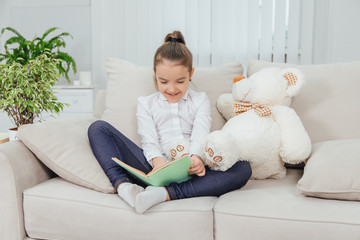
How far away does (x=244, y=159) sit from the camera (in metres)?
1.15

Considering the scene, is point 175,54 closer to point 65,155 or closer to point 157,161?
point 157,161

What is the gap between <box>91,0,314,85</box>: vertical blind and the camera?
2.79 meters

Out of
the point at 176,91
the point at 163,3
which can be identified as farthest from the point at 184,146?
the point at 163,3

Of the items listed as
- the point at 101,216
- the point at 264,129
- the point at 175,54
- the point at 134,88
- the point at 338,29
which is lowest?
the point at 101,216

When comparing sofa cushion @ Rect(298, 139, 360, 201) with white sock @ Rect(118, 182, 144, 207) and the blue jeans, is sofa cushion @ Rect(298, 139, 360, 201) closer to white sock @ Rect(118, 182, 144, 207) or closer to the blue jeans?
the blue jeans

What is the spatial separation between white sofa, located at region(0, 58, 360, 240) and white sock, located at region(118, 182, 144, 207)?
2cm

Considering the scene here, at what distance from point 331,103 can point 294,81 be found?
0.70 ft

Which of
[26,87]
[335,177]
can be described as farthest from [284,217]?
[26,87]

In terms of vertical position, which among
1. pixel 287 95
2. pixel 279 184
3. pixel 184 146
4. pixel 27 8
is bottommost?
pixel 279 184

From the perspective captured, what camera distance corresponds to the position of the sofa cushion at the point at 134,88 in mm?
1433

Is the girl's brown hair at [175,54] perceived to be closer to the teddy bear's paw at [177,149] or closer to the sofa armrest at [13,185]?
the teddy bear's paw at [177,149]

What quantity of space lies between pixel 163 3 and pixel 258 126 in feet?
6.74

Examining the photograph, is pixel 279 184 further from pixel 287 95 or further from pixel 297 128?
pixel 287 95

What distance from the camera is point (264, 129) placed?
120cm
